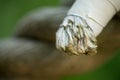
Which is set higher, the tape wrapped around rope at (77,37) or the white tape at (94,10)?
the white tape at (94,10)

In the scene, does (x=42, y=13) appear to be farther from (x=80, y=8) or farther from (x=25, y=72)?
(x=80, y=8)

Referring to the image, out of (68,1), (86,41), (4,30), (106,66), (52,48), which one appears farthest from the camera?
(4,30)

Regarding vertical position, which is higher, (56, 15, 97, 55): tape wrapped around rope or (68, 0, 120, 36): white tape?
(68, 0, 120, 36): white tape

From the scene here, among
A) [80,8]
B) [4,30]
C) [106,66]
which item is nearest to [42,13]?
[80,8]

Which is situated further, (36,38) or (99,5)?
(36,38)

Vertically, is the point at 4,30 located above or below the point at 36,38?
above

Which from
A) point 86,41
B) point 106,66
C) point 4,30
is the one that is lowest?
point 86,41

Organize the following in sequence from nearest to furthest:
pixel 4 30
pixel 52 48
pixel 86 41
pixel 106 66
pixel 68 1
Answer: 1. pixel 86 41
2. pixel 68 1
3. pixel 52 48
4. pixel 106 66
5. pixel 4 30
